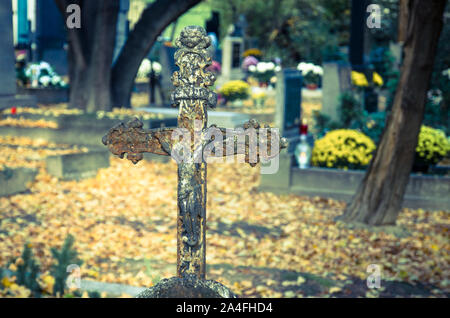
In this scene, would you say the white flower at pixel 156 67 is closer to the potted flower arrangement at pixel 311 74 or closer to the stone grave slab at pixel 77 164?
the potted flower arrangement at pixel 311 74

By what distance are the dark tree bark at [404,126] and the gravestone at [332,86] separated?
5890 mm

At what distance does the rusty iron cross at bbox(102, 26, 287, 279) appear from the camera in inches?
121

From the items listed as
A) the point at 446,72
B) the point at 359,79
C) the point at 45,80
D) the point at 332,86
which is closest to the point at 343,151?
the point at 332,86

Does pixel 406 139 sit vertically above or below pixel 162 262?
above

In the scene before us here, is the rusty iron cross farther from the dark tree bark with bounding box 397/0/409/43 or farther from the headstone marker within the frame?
the headstone marker

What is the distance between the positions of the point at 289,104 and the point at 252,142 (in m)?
10.3

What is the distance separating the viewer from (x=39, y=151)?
11.6 m

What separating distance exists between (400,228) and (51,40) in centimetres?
2361

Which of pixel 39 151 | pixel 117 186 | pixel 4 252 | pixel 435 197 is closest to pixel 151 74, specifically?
pixel 39 151

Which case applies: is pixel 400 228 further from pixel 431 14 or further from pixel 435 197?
pixel 431 14

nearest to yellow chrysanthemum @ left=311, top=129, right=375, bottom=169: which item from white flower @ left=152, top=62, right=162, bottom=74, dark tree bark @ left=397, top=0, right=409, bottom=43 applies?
dark tree bark @ left=397, top=0, right=409, bottom=43

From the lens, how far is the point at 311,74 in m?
26.4

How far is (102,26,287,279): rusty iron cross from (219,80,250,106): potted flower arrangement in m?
16.6

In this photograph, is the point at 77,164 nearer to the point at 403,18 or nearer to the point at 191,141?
the point at 403,18
